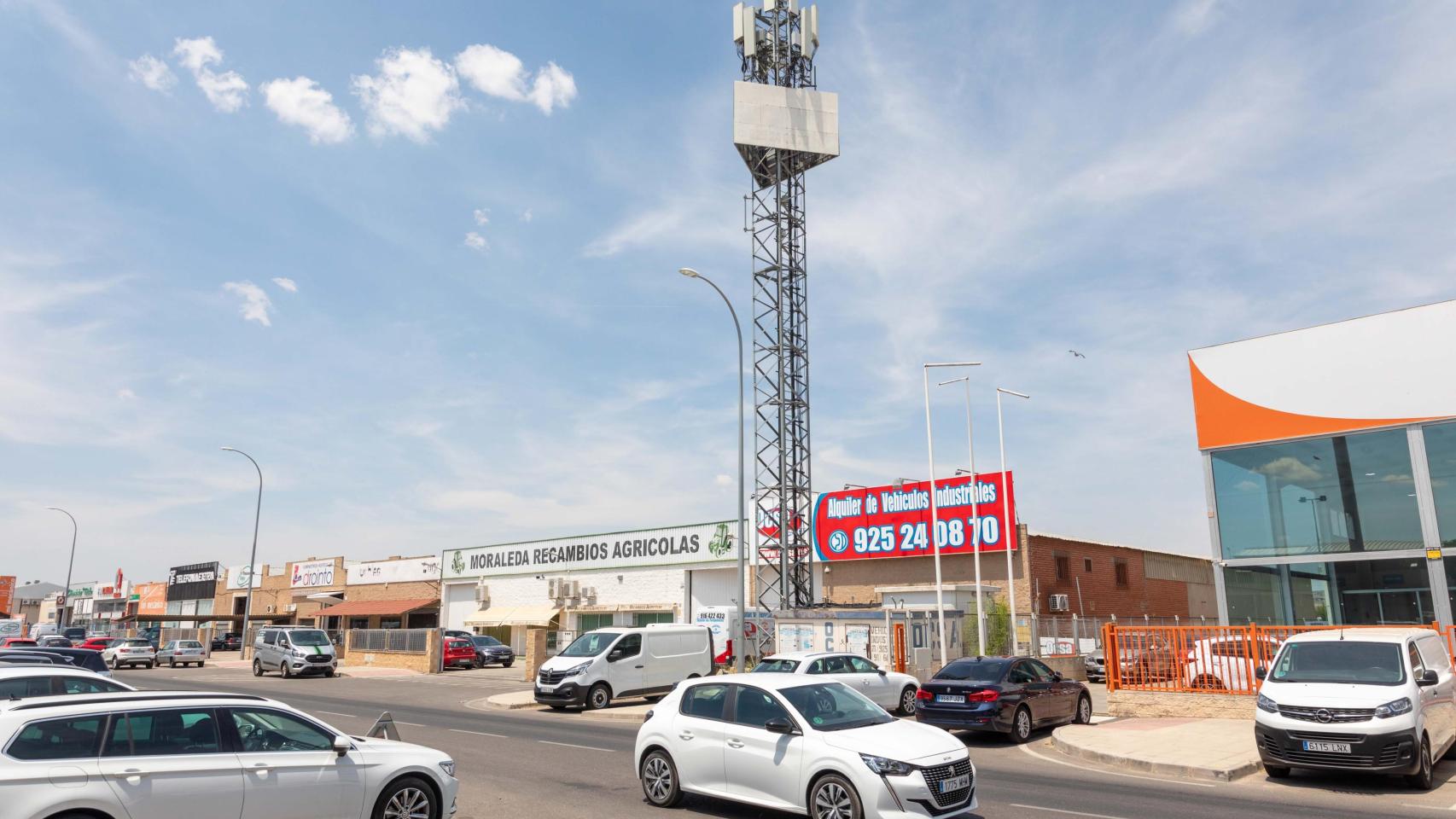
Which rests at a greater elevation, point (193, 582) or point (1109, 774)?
point (193, 582)

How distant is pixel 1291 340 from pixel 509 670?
32.4 metres

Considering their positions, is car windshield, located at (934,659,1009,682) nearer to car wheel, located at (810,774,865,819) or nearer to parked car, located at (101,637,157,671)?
car wheel, located at (810,774,865,819)

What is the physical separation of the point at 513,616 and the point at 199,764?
4496 centimetres

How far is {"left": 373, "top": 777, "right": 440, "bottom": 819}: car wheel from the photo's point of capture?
322 inches

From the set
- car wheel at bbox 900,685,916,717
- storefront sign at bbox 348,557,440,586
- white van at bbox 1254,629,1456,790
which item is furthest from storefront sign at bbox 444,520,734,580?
white van at bbox 1254,629,1456,790

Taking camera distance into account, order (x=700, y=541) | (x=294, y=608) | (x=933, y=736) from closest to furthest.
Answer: (x=933, y=736)
(x=700, y=541)
(x=294, y=608)

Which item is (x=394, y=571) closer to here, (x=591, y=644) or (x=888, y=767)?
(x=591, y=644)

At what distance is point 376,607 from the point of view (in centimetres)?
5834

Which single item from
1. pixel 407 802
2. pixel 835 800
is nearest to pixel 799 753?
pixel 835 800

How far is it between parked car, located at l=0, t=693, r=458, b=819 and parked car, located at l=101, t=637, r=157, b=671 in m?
44.3

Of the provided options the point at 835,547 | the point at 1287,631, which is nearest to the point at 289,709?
the point at 1287,631

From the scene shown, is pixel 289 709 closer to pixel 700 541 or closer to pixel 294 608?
pixel 700 541

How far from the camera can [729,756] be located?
32.1 feet

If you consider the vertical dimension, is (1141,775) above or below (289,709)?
below
